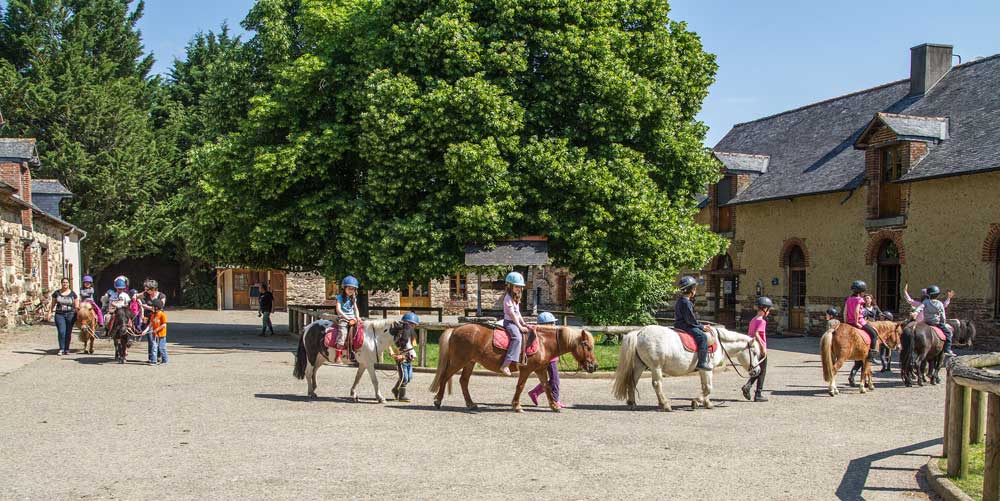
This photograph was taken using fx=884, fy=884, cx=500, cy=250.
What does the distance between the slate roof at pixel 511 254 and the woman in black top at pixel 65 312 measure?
8.93 meters

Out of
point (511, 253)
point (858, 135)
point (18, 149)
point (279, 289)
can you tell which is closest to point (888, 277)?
point (858, 135)

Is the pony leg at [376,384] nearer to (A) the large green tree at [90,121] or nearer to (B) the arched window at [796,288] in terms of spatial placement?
(B) the arched window at [796,288]

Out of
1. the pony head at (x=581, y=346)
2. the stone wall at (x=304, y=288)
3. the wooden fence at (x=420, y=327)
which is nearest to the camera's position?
the pony head at (x=581, y=346)

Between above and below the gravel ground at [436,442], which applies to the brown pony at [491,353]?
above

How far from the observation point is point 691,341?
42.5 feet

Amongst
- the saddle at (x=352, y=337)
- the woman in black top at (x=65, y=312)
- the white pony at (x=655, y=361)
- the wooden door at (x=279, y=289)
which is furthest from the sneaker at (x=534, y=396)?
the wooden door at (x=279, y=289)

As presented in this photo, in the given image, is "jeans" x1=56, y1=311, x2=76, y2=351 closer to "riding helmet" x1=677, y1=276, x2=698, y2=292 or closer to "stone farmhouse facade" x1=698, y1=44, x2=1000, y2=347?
"riding helmet" x1=677, y1=276, x2=698, y2=292

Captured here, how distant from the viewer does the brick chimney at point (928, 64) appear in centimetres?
2877

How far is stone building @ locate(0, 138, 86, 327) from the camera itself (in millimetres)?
26203

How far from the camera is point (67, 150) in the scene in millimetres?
41344

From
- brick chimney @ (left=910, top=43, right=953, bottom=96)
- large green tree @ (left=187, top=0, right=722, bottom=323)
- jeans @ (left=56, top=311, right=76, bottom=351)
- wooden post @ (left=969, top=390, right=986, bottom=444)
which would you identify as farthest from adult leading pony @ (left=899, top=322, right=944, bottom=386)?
jeans @ (left=56, top=311, right=76, bottom=351)

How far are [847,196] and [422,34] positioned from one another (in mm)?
14613

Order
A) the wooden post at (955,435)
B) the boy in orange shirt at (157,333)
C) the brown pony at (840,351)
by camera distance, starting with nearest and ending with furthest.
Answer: the wooden post at (955,435), the brown pony at (840,351), the boy in orange shirt at (157,333)

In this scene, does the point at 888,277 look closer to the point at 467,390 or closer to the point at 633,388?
the point at 633,388
